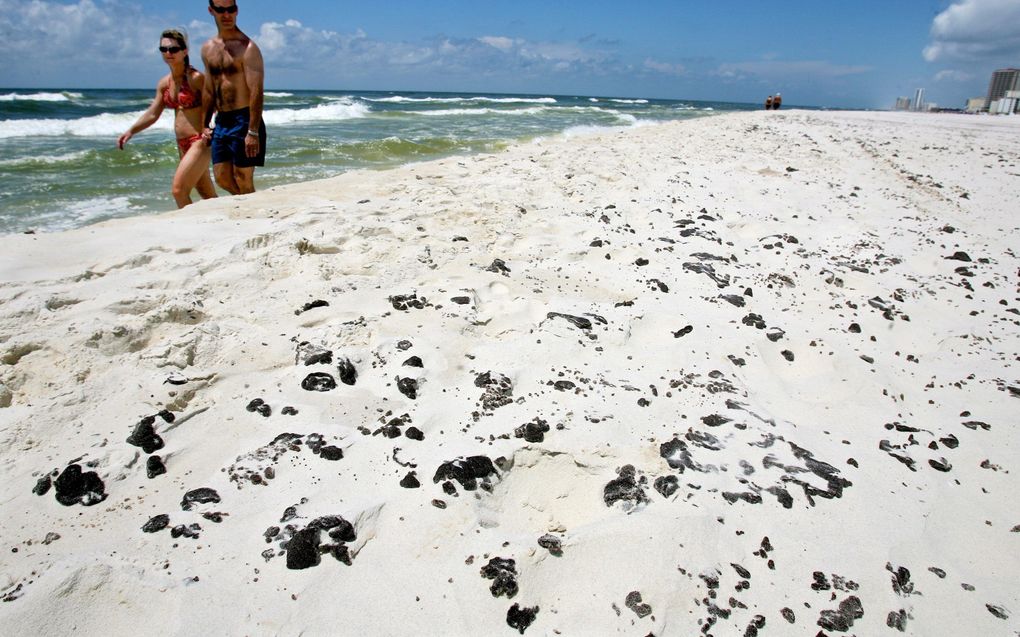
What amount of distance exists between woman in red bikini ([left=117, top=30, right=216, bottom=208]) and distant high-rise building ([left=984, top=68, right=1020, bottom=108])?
123 ft

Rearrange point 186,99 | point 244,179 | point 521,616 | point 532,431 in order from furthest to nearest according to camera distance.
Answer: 1. point 244,179
2. point 186,99
3. point 532,431
4. point 521,616

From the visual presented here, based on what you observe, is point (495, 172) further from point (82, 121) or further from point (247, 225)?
point (82, 121)

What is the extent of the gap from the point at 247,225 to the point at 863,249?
4.59m

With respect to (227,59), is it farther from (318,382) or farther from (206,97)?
(318,382)

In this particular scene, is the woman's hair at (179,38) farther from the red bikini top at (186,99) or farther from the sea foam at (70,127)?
the sea foam at (70,127)

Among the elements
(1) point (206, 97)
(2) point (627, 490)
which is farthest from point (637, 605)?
(1) point (206, 97)

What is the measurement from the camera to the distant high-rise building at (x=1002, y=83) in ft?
94.4

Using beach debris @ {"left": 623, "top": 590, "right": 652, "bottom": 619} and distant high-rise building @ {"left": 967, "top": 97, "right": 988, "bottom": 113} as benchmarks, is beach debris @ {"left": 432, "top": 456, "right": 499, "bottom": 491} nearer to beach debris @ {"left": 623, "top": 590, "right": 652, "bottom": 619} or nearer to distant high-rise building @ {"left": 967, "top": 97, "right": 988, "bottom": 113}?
beach debris @ {"left": 623, "top": 590, "right": 652, "bottom": 619}

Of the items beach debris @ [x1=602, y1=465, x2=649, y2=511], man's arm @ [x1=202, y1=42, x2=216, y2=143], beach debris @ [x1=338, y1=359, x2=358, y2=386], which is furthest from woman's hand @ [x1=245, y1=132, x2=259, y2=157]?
beach debris @ [x1=602, y1=465, x2=649, y2=511]

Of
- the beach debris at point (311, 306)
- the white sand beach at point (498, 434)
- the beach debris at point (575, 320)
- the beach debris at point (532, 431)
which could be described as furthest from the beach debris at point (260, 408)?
the beach debris at point (575, 320)

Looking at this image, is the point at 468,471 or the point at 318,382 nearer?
the point at 468,471

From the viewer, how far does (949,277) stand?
3.81 metres

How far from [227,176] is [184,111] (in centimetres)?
60

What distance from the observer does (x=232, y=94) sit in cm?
446
